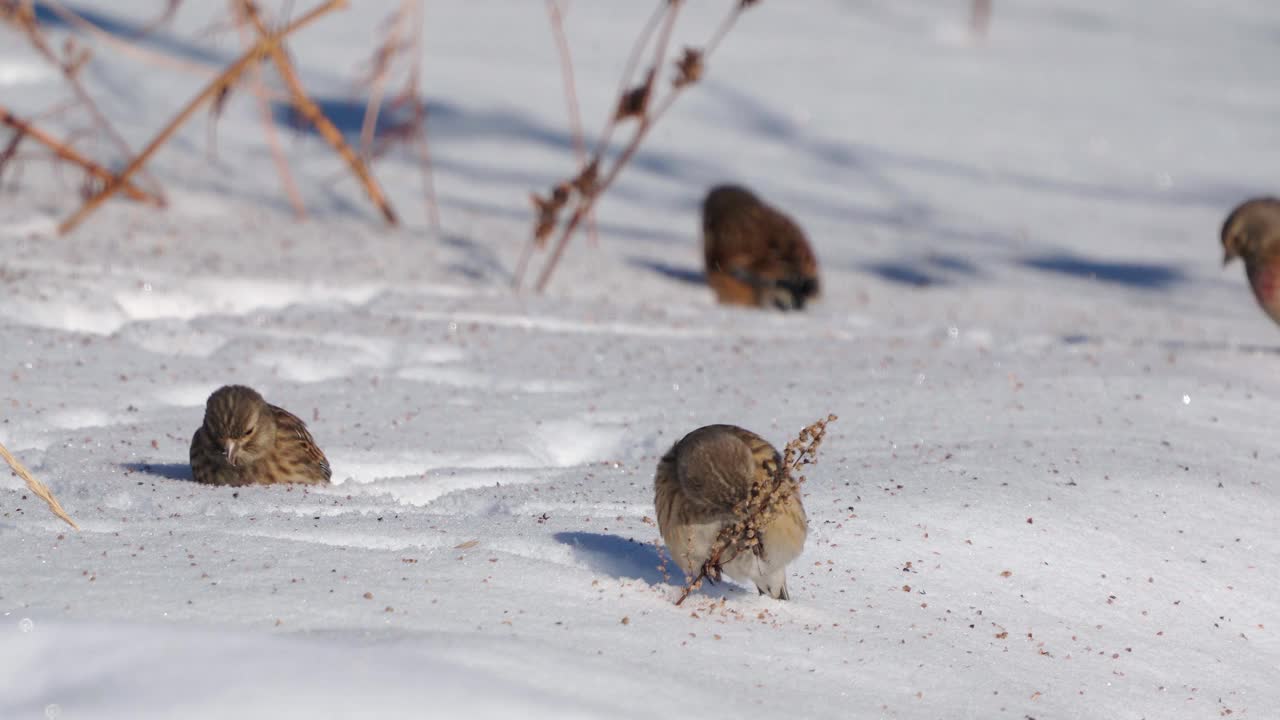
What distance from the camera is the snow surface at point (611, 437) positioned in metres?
2.57

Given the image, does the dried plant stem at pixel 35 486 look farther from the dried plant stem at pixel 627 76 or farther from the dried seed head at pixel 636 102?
the dried seed head at pixel 636 102

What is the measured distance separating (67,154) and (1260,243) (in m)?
5.03

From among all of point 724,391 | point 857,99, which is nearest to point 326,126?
point 724,391

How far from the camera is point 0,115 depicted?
643 cm

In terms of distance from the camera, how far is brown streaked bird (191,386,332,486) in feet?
12.3

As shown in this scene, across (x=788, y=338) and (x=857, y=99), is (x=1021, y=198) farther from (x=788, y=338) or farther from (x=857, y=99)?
(x=788, y=338)

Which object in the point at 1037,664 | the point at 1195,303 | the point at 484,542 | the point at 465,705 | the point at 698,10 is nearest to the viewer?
the point at 465,705

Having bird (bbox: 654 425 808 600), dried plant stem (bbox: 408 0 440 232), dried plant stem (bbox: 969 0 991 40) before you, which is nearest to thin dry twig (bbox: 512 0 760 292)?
dried plant stem (bbox: 408 0 440 232)

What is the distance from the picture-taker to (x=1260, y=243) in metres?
5.84

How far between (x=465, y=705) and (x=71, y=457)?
202 centimetres

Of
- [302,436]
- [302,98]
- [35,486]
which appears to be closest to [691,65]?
[302,98]

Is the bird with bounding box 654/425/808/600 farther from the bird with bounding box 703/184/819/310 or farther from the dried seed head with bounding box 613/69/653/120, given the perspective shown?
the bird with bounding box 703/184/819/310

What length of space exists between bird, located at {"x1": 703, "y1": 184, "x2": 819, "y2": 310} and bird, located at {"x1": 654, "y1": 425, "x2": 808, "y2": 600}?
4241 mm

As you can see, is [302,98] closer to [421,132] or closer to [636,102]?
[421,132]
